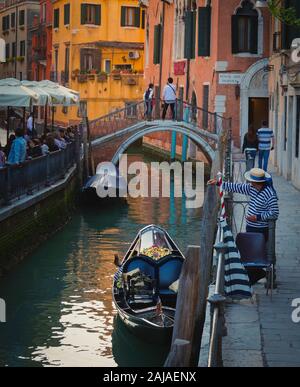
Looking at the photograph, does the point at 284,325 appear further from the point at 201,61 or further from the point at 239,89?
the point at 201,61

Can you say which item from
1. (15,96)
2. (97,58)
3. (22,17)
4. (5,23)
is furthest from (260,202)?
(5,23)

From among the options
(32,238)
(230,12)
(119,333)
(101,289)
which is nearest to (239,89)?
(230,12)

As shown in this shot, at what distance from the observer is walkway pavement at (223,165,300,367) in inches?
316

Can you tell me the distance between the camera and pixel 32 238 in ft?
57.1

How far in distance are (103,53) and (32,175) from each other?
28.8m

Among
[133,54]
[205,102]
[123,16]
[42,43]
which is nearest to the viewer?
[205,102]

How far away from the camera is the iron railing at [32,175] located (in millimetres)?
15141

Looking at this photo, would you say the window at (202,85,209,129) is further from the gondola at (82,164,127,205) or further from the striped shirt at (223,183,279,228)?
the striped shirt at (223,183,279,228)

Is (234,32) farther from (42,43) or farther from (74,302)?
(42,43)

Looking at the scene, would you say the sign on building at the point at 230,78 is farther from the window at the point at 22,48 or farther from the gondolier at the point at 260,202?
the window at the point at 22,48

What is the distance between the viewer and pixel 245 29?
29.3 metres

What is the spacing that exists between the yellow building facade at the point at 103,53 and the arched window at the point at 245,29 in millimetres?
14084

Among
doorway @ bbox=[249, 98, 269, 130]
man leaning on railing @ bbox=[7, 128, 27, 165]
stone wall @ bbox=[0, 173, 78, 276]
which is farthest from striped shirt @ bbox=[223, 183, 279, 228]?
doorway @ bbox=[249, 98, 269, 130]

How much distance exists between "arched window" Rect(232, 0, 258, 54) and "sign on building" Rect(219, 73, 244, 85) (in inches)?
26.6
